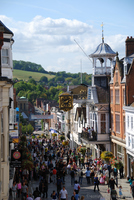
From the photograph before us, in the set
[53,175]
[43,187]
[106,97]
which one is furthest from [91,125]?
[43,187]

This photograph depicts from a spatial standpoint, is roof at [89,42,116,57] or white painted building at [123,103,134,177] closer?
white painted building at [123,103,134,177]

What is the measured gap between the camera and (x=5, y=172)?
21.9 meters

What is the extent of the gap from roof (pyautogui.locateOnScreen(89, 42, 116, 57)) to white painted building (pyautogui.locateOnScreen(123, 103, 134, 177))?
10866 mm

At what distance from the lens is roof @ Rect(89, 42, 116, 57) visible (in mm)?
47250

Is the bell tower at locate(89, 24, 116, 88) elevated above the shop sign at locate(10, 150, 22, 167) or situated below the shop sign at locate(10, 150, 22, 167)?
above

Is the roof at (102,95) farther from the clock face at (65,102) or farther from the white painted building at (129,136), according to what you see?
the white painted building at (129,136)

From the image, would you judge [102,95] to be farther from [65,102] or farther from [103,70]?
[65,102]

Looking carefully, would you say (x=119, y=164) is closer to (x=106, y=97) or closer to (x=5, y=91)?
(x=106, y=97)

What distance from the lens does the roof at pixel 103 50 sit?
155ft

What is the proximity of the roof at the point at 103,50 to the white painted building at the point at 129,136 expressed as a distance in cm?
1087

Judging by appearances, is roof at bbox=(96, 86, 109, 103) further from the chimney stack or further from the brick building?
the chimney stack

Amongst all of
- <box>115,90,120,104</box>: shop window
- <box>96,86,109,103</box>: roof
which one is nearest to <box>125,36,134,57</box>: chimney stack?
<box>115,90,120,104</box>: shop window

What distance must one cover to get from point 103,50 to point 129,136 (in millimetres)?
14025

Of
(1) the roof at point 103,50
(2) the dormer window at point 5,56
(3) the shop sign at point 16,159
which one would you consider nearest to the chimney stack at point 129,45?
(1) the roof at point 103,50
